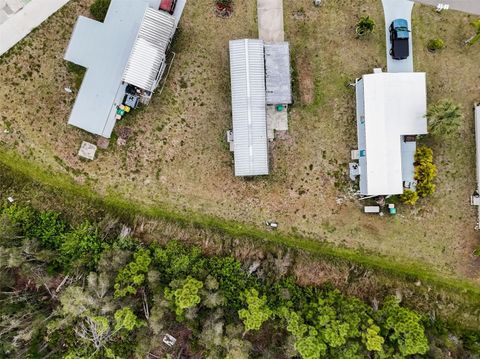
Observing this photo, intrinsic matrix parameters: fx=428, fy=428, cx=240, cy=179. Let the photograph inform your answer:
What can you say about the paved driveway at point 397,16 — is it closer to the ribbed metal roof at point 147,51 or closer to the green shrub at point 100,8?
the ribbed metal roof at point 147,51

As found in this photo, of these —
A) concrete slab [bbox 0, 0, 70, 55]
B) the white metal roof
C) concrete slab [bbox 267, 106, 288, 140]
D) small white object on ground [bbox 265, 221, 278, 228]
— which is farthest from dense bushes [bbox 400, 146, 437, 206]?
concrete slab [bbox 0, 0, 70, 55]

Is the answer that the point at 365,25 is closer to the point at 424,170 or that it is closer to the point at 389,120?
the point at 389,120

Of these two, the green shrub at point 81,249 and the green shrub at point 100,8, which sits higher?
the green shrub at point 100,8

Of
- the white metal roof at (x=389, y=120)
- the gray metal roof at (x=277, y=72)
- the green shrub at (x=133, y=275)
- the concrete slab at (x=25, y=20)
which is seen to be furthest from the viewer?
the concrete slab at (x=25, y=20)

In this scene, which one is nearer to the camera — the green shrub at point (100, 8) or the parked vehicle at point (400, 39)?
the parked vehicle at point (400, 39)

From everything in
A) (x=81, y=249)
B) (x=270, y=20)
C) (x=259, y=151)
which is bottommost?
(x=81, y=249)

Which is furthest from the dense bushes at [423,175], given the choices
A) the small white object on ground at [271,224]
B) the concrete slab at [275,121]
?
the concrete slab at [275,121]

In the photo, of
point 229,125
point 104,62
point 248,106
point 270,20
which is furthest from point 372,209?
point 104,62
